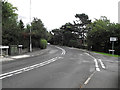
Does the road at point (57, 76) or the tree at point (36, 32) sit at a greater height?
the tree at point (36, 32)

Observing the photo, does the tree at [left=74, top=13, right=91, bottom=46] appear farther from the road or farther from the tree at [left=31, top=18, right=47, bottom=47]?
the road

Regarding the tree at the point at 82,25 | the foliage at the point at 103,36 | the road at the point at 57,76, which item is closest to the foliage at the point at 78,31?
the tree at the point at 82,25

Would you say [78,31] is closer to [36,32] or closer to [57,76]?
[36,32]

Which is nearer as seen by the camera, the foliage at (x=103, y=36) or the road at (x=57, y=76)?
the road at (x=57, y=76)

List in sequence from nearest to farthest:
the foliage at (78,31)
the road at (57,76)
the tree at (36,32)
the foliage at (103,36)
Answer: the road at (57,76), the tree at (36,32), the foliage at (103,36), the foliage at (78,31)

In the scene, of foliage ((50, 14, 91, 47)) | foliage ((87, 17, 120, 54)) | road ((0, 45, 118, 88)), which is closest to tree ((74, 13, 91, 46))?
foliage ((50, 14, 91, 47))

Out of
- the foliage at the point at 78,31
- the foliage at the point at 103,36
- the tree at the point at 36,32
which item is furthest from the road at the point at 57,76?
the foliage at the point at 78,31

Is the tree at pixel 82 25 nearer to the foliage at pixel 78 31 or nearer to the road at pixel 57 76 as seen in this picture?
the foliage at pixel 78 31

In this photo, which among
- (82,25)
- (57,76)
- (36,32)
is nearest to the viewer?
(57,76)

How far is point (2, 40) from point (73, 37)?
39319 millimetres

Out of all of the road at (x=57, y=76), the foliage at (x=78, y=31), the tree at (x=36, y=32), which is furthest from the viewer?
the foliage at (x=78, y=31)

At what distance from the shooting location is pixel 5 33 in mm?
23156

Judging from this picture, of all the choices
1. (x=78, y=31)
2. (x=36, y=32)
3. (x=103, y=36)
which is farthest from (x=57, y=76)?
(x=78, y=31)

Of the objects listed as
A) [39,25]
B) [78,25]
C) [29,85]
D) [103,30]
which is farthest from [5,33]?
[78,25]
